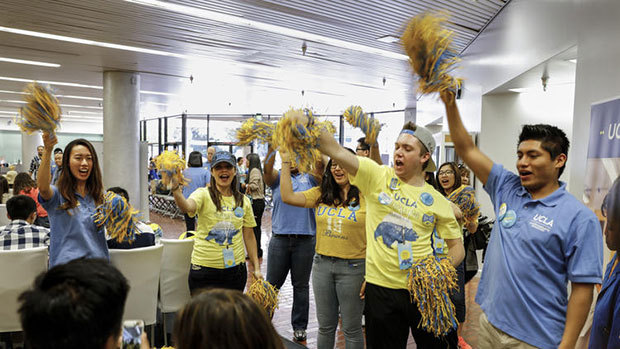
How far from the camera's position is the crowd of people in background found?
1127 millimetres

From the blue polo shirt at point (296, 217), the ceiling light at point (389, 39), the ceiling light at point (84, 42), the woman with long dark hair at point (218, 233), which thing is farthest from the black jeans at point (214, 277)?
the ceiling light at point (84, 42)

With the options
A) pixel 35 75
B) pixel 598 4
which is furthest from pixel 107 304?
pixel 35 75

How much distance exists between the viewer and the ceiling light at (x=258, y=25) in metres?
5.45

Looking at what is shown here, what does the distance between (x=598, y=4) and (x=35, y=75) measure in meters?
11.0

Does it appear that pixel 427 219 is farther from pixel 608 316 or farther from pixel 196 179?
pixel 196 179

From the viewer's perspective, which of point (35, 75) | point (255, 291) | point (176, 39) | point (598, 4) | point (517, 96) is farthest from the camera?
point (35, 75)

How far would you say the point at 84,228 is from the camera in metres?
2.64

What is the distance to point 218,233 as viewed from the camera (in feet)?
10.2

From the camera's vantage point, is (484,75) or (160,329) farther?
(484,75)

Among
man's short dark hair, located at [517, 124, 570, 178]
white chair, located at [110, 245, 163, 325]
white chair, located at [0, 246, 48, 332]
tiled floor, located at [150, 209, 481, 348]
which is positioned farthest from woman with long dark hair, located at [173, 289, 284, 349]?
tiled floor, located at [150, 209, 481, 348]

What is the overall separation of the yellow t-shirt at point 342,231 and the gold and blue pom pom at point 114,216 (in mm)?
1237

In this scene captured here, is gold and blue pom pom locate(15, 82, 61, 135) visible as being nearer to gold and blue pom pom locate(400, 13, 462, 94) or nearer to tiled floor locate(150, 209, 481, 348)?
gold and blue pom pom locate(400, 13, 462, 94)

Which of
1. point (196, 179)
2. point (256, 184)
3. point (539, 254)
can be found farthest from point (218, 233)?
point (256, 184)

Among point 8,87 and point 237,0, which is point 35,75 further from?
point 237,0
